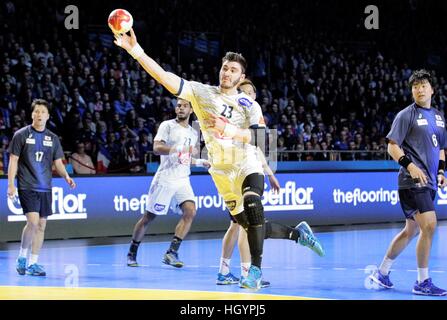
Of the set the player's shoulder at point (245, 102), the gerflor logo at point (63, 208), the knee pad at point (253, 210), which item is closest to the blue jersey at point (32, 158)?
the player's shoulder at point (245, 102)

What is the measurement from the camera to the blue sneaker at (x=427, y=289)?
27.7 ft

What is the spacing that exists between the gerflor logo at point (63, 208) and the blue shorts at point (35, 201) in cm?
397

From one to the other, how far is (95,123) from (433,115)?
1161cm

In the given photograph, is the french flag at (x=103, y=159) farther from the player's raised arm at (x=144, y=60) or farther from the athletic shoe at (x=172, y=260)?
the player's raised arm at (x=144, y=60)

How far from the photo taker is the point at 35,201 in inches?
413

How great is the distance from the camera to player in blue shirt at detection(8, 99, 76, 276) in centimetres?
1048

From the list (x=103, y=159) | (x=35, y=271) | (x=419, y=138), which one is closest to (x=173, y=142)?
(x=35, y=271)

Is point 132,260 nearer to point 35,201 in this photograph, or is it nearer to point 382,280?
point 35,201

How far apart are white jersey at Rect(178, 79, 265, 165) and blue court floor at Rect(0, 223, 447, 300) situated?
4.55 ft

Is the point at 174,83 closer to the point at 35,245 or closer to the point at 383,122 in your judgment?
the point at 35,245

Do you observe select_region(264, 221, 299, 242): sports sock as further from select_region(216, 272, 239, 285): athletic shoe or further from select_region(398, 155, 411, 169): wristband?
select_region(398, 155, 411, 169): wristband

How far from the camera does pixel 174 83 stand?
25.7 ft

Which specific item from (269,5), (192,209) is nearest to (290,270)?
(192,209)

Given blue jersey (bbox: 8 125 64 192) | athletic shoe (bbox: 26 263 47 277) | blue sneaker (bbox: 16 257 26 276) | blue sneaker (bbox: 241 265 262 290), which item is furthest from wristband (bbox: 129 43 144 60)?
blue sneaker (bbox: 16 257 26 276)
